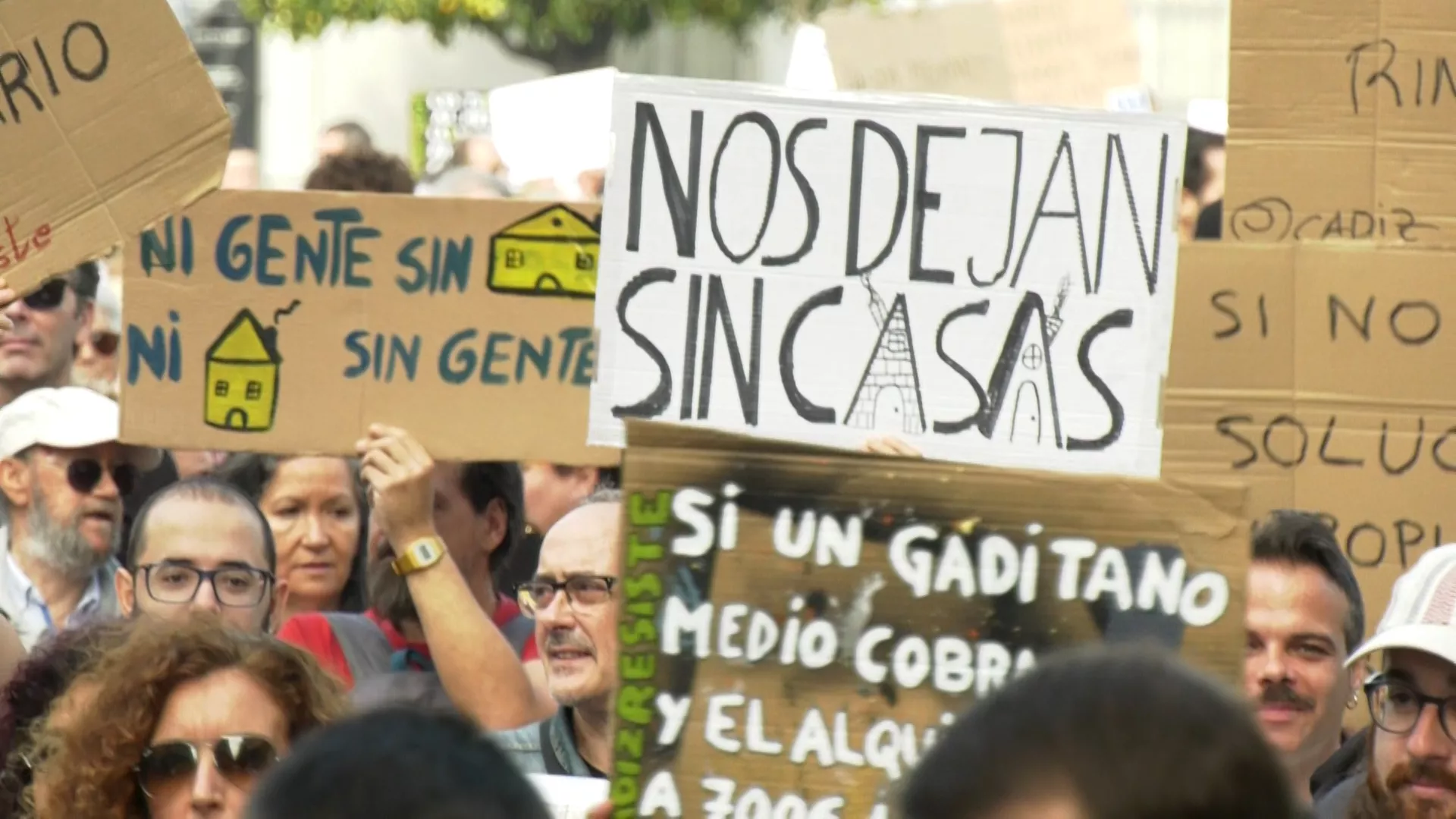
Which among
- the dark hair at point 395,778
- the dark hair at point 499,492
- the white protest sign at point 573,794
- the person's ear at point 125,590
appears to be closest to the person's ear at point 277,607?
the person's ear at point 125,590

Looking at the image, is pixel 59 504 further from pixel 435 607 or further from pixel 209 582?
pixel 435 607

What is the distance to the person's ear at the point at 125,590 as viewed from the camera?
467 cm

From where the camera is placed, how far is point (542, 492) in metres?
5.80

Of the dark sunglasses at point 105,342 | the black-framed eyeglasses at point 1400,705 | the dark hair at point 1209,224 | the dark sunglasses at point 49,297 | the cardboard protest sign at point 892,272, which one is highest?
the cardboard protest sign at point 892,272

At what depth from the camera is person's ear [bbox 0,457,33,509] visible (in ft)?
17.6

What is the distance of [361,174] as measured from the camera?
6.05 meters

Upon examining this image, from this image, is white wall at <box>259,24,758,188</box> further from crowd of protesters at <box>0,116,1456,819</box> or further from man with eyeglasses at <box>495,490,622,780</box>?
man with eyeglasses at <box>495,490,622,780</box>

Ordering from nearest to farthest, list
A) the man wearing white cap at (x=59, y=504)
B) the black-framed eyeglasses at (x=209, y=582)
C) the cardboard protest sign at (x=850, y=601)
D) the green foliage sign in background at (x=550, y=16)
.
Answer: the cardboard protest sign at (x=850, y=601)
the black-framed eyeglasses at (x=209, y=582)
the man wearing white cap at (x=59, y=504)
the green foliage sign in background at (x=550, y=16)

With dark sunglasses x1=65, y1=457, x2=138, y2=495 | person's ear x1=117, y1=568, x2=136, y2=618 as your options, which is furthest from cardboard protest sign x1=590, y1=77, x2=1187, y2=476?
dark sunglasses x1=65, y1=457, x2=138, y2=495

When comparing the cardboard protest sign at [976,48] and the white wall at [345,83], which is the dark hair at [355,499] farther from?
the white wall at [345,83]

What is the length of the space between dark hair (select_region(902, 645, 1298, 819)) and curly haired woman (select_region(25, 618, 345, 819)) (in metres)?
1.74

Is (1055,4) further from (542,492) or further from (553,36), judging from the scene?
(553,36)

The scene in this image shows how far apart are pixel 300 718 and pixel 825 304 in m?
1.12

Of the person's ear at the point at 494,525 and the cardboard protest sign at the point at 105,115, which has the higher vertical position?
the cardboard protest sign at the point at 105,115
